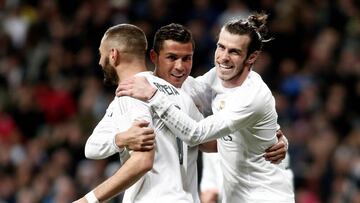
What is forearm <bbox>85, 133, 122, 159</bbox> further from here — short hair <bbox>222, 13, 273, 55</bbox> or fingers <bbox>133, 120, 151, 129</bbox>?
short hair <bbox>222, 13, 273, 55</bbox>

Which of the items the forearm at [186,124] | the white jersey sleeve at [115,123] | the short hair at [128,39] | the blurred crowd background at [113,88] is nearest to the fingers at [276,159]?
the forearm at [186,124]

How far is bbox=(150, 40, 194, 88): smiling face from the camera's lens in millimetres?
6113

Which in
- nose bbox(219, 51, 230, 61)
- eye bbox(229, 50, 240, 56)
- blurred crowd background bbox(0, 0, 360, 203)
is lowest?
blurred crowd background bbox(0, 0, 360, 203)

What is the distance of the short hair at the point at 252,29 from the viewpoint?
6.33m

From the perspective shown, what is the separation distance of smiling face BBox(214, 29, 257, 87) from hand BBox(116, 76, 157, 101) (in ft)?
2.28

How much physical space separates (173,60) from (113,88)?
7.67m

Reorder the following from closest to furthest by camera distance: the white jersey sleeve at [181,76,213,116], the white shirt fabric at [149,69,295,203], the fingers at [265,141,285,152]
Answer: the white shirt fabric at [149,69,295,203] → the fingers at [265,141,285,152] → the white jersey sleeve at [181,76,213,116]

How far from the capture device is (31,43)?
15305 mm

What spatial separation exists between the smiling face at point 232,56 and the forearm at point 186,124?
1.32 feet

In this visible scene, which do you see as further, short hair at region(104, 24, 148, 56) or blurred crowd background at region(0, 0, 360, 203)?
blurred crowd background at region(0, 0, 360, 203)

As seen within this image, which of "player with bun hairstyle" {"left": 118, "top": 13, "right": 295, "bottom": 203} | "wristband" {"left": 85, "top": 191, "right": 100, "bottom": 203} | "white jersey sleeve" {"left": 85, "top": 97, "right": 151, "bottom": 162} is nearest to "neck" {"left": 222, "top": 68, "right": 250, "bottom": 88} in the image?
"player with bun hairstyle" {"left": 118, "top": 13, "right": 295, "bottom": 203}

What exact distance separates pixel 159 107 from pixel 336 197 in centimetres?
658

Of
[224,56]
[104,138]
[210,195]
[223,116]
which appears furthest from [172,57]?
[210,195]

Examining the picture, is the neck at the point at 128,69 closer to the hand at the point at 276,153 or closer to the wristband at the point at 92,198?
the wristband at the point at 92,198
